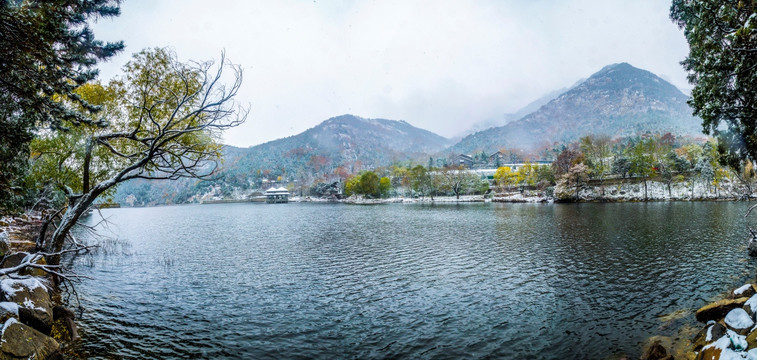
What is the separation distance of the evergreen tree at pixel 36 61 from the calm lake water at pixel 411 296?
6.74 m

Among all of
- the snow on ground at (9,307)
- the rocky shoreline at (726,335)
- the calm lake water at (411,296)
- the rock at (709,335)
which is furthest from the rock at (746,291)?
the snow on ground at (9,307)

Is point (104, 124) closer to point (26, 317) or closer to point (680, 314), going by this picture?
point (26, 317)

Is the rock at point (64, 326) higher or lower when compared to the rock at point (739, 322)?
lower

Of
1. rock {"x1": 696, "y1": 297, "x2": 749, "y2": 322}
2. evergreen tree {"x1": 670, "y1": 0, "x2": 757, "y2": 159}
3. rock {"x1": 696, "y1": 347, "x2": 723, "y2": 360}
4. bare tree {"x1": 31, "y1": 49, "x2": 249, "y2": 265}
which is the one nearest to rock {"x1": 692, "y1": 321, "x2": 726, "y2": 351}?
rock {"x1": 696, "y1": 347, "x2": 723, "y2": 360}

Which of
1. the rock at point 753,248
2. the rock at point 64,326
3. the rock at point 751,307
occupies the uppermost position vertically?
the rock at point 751,307

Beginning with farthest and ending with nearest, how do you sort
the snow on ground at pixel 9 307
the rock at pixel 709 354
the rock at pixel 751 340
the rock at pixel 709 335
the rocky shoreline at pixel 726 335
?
the rock at pixel 709 335 → the snow on ground at pixel 9 307 → the rock at pixel 709 354 → the rocky shoreline at pixel 726 335 → the rock at pixel 751 340

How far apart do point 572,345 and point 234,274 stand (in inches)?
716

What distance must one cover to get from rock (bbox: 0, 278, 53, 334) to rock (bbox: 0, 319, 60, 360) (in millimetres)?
1013

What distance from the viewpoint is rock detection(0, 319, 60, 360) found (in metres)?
8.05

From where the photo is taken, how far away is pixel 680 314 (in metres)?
12.4

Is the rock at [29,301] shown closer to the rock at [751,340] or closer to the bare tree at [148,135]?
the bare tree at [148,135]

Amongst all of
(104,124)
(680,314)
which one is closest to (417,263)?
(680,314)

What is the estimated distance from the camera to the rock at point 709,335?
30.0 feet

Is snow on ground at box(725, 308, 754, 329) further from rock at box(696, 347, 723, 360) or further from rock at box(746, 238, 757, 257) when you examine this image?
rock at box(746, 238, 757, 257)
